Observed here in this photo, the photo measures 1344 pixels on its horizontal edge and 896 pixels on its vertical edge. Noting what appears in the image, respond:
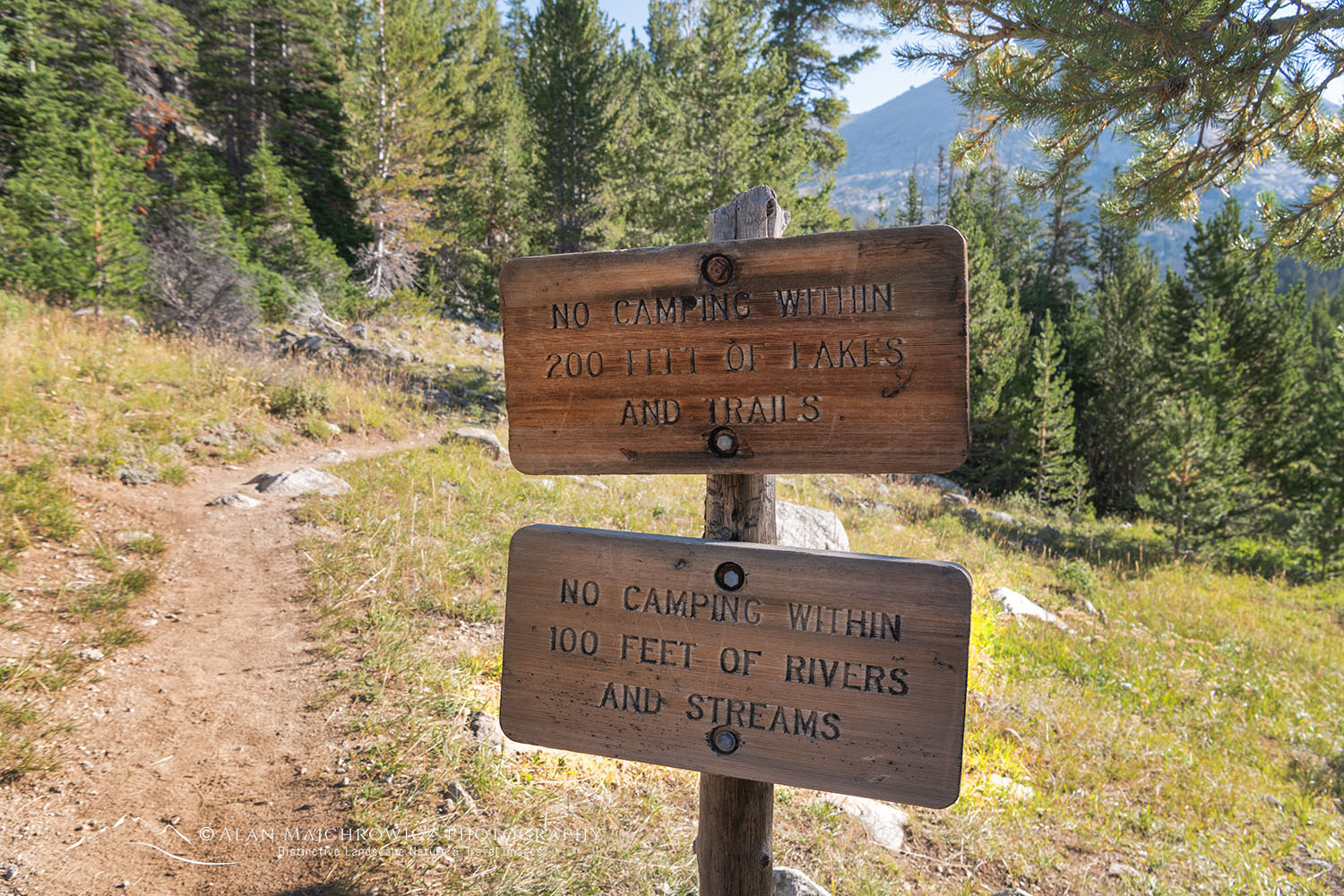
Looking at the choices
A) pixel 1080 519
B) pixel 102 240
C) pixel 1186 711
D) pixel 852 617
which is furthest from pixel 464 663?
pixel 1080 519

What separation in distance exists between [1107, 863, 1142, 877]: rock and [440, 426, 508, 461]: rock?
264 inches

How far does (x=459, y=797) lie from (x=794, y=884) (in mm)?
1372

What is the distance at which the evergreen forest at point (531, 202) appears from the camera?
12.8 m

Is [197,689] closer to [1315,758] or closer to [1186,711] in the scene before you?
[1186,711]

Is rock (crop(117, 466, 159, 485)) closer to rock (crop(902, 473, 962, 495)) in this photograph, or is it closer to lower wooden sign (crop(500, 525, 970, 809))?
lower wooden sign (crop(500, 525, 970, 809))

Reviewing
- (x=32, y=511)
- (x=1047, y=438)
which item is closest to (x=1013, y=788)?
(x=32, y=511)

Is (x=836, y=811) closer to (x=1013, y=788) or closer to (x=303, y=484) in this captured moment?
(x=1013, y=788)

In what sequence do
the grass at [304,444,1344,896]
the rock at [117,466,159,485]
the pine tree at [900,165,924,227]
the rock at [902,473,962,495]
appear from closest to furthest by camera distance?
the grass at [304,444,1344,896], the rock at [117,466,159,485], the rock at [902,473,962,495], the pine tree at [900,165,924,227]

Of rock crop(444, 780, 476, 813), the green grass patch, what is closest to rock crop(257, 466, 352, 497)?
the green grass patch

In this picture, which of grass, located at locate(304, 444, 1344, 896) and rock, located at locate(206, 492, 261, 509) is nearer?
grass, located at locate(304, 444, 1344, 896)

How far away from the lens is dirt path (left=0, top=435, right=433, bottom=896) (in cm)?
229

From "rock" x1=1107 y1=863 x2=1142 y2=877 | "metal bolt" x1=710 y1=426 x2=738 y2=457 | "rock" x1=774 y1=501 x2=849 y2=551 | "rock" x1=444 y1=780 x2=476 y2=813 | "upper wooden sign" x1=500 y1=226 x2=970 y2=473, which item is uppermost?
"upper wooden sign" x1=500 y1=226 x2=970 y2=473

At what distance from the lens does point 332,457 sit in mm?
7676

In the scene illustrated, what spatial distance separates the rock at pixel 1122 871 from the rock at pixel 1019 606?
142 inches
